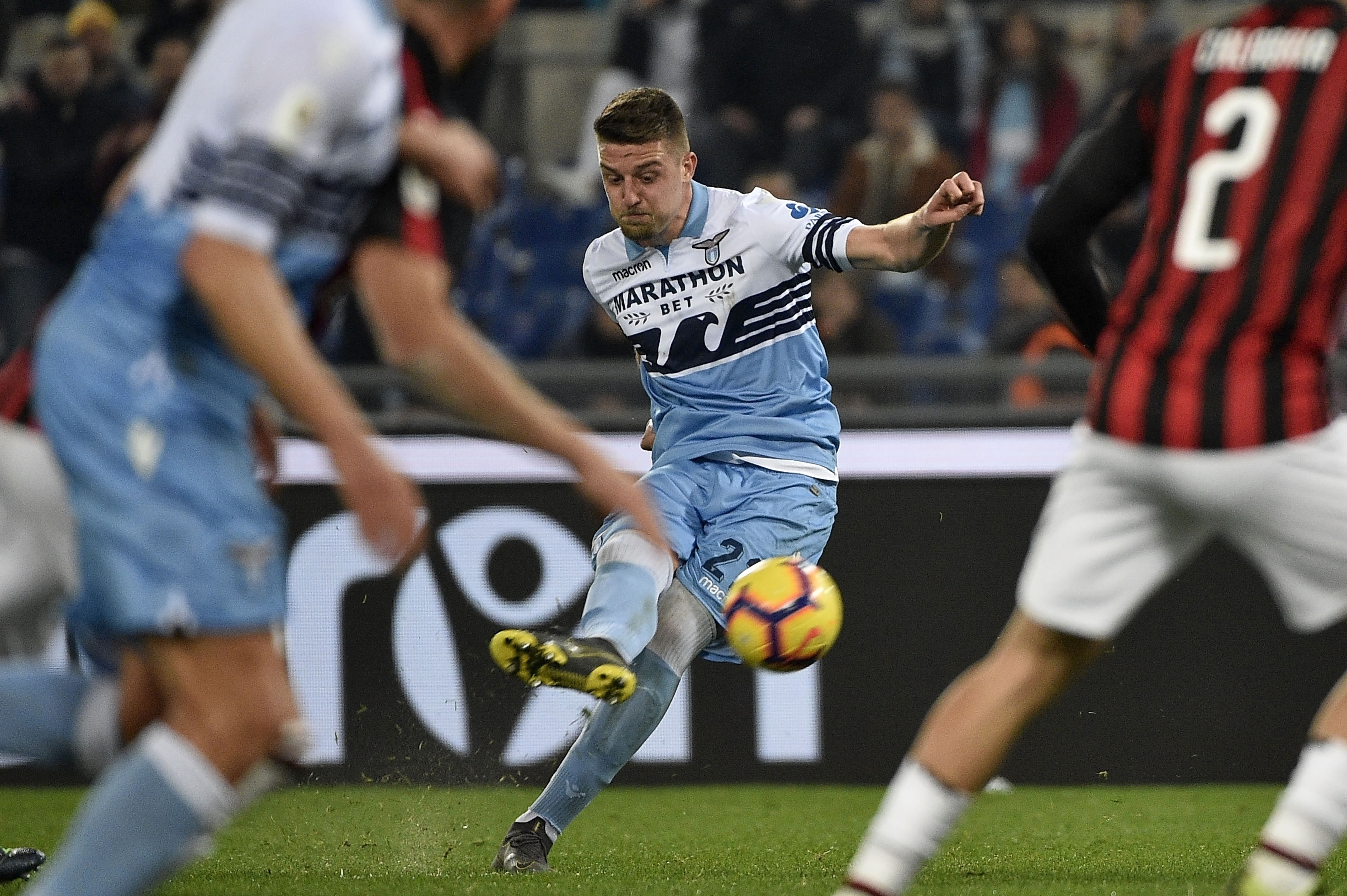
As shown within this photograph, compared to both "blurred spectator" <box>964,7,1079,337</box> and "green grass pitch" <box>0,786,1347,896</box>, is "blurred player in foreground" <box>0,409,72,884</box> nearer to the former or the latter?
"green grass pitch" <box>0,786,1347,896</box>

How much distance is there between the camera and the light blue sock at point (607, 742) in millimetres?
5465

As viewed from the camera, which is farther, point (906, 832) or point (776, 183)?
point (776, 183)

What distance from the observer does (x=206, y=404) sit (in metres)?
3.15

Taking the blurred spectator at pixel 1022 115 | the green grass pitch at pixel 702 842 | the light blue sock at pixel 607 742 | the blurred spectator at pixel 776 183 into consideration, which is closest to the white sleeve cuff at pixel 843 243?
the light blue sock at pixel 607 742

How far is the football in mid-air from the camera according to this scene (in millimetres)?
4965

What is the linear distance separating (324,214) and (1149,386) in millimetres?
1585

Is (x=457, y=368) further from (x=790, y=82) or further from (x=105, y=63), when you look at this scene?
(x=790, y=82)

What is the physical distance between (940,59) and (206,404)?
32.6 feet

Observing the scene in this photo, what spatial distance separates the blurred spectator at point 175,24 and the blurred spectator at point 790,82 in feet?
10.5

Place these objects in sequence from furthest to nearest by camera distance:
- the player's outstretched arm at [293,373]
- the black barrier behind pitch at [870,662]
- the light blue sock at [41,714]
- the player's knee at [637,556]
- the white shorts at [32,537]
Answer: the black barrier behind pitch at [870,662] → the player's knee at [637,556] → the white shorts at [32,537] → the light blue sock at [41,714] → the player's outstretched arm at [293,373]

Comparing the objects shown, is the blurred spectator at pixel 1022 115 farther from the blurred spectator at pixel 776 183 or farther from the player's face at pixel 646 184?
the player's face at pixel 646 184

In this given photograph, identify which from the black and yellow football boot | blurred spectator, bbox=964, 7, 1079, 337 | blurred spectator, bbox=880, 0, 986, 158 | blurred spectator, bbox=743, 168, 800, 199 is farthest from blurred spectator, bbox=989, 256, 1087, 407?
the black and yellow football boot

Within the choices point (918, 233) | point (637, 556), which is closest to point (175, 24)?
point (637, 556)

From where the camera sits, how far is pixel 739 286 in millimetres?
5711
